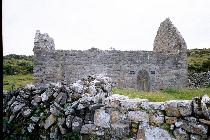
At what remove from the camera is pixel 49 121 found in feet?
29.8

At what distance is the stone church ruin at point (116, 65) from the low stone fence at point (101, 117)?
18318mm

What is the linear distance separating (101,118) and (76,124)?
0.61 meters

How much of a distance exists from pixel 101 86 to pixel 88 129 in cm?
247

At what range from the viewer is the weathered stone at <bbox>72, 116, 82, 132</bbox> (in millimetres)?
8844

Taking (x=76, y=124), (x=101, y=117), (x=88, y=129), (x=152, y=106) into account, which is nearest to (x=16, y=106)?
(x=76, y=124)

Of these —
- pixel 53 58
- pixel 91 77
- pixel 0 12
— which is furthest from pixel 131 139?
pixel 53 58

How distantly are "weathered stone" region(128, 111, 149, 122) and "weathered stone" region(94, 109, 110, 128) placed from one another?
54cm

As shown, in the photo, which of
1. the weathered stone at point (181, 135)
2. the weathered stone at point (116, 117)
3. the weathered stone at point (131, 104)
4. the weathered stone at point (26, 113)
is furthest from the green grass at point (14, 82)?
the weathered stone at point (181, 135)

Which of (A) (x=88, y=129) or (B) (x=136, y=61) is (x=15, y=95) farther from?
(B) (x=136, y=61)

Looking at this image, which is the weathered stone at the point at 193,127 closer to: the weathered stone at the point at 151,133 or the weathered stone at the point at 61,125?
the weathered stone at the point at 151,133

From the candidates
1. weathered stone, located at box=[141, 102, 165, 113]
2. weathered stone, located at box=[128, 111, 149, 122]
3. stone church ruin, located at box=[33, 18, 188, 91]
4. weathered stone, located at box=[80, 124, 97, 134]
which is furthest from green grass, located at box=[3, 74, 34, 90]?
weathered stone, located at box=[141, 102, 165, 113]

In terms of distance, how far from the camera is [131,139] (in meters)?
8.70

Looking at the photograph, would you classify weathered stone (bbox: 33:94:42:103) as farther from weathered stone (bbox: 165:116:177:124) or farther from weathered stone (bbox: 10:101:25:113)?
weathered stone (bbox: 165:116:177:124)

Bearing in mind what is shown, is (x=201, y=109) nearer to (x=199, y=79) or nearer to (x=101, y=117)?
(x=101, y=117)
